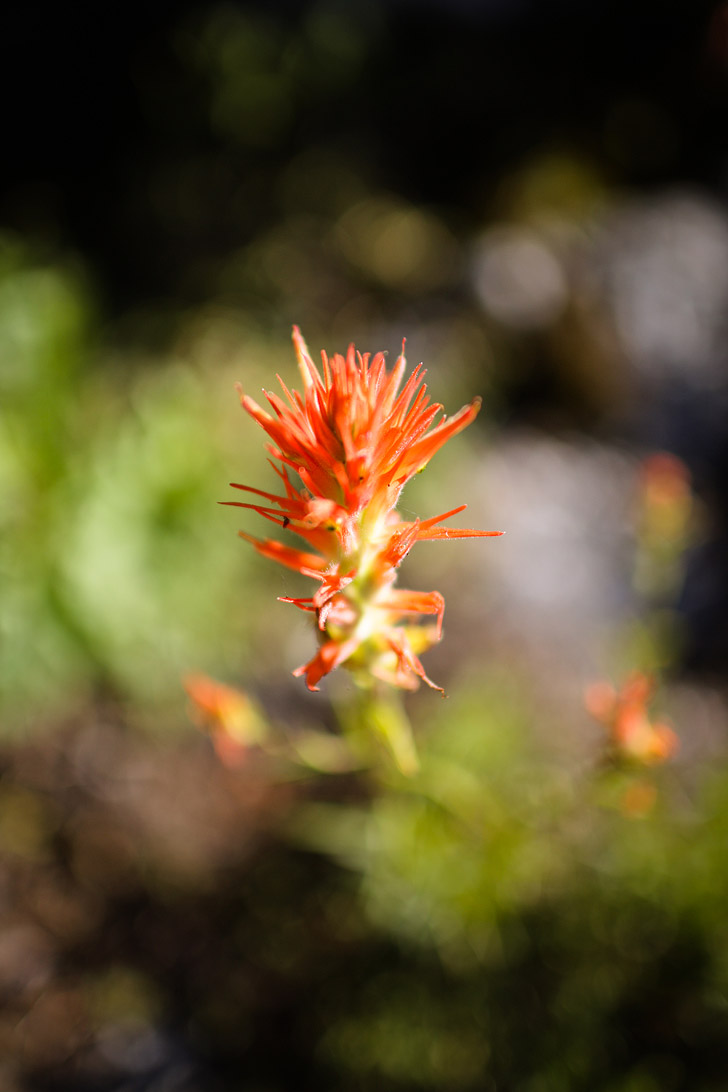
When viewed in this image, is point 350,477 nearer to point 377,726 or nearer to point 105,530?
point 377,726

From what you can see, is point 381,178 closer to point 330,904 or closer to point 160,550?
point 160,550

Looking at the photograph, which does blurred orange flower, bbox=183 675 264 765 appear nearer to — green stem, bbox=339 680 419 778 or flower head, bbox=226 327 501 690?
green stem, bbox=339 680 419 778

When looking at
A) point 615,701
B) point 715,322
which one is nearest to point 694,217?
point 715,322

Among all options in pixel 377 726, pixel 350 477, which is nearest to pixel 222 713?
pixel 377 726

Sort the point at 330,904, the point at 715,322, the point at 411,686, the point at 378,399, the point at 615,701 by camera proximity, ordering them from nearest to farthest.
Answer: the point at 378,399, the point at 411,686, the point at 615,701, the point at 330,904, the point at 715,322

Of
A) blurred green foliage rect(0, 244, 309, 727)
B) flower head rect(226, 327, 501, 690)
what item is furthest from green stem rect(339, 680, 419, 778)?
blurred green foliage rect(0, 244, 309, 727)

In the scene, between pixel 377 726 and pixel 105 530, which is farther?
pixel 105 530

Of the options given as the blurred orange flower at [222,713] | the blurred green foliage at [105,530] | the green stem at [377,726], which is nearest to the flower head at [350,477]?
the green stem at [377,726]

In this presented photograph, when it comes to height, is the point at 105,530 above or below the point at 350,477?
above
